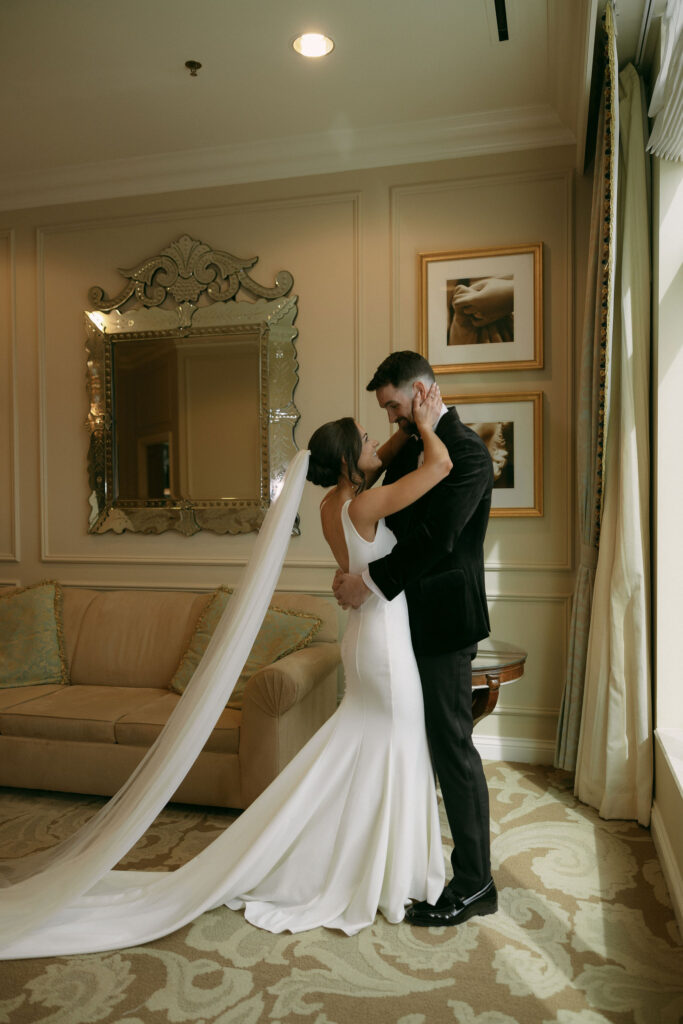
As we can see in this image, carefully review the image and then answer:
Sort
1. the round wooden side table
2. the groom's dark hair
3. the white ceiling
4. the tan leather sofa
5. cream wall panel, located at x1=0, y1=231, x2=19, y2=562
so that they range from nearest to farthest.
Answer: the groom's dark hair
the round wooden side table
the white ceiling
the tan leather sofa
cream wall panel, located at x1=0, y1=231, x2=19, y2=562

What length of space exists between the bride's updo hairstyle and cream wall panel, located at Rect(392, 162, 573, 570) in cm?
171

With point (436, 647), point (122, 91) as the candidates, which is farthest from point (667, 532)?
point (122, 91)

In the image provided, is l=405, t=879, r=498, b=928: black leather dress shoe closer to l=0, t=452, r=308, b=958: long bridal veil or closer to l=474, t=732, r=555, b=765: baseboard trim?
l=0, t=452, r=308, b=958: long bridal veil

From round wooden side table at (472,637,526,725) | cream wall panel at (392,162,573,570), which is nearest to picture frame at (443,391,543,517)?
cream wall panel at (392,162,573,570)

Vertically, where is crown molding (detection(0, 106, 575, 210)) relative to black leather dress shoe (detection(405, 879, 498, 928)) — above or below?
above

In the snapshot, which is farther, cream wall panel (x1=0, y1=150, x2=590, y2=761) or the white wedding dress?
cream wall panel (x1=0, y1=150, x2=590, y2=761)

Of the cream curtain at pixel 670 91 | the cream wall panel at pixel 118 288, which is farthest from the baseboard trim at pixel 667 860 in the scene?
the cream curtain at pixel 670 91

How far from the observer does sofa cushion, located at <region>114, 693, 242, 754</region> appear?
3262mm

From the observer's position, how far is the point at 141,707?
3559 mm

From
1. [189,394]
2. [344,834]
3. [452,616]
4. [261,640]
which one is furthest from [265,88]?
[344,834]

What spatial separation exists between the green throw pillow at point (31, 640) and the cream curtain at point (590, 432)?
2535mm

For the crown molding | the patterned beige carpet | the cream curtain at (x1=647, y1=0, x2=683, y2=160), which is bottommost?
the patterned beige carpet

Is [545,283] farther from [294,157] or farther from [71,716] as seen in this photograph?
[71,716]

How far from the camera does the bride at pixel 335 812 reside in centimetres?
234
